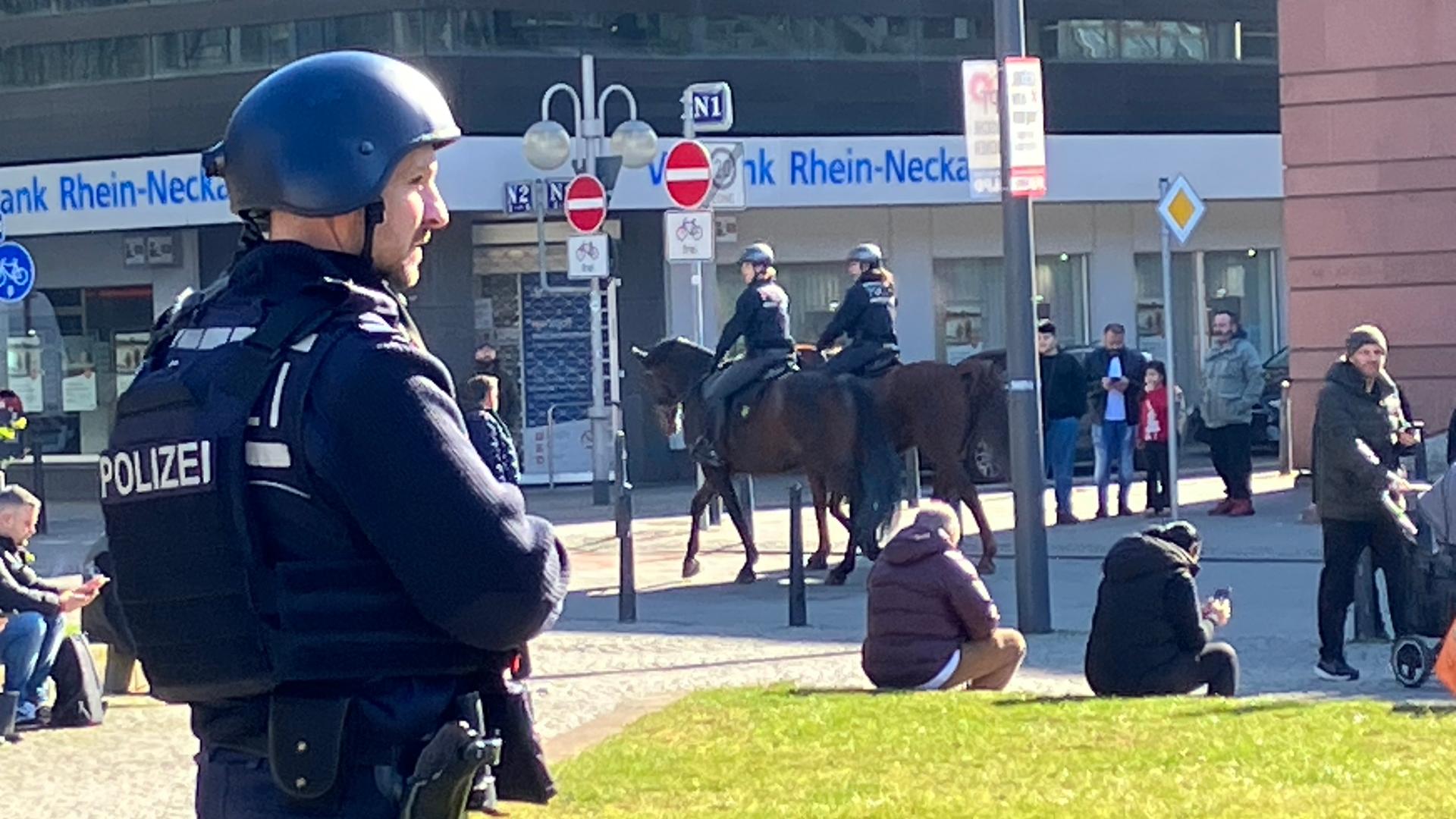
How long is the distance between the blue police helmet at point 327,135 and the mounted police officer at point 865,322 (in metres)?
15.1

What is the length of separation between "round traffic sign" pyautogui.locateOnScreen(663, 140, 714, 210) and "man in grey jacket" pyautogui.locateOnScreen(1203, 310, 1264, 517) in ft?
16.7

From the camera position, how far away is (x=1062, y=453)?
76.7 feet

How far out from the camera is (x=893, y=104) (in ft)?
106

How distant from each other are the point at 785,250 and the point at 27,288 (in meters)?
12.5

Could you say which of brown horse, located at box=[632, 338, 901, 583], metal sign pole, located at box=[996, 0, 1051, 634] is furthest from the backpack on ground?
brown horse, located at box=[632, 338, 901, 583]

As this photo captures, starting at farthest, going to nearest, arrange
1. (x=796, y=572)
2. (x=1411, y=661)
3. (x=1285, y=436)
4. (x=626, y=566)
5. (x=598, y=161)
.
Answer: (x=1285, y=436)
(x=598, y=161)
(x=626, y=566)
(x=796, y=572)
(x=1411, y=661)

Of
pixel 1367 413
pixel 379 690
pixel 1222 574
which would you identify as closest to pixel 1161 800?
pixel 379 690

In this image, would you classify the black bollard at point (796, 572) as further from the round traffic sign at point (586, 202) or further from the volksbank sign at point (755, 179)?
the volksbank sign at point (755, 179)

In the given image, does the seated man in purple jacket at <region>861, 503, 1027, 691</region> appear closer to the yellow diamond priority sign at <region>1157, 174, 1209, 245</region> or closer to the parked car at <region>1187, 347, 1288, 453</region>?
the yellow diamond priority sign at <region>1157, 174, 1209, 245</region>

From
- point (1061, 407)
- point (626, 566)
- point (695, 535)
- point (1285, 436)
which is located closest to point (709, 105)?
point (1061, 407)

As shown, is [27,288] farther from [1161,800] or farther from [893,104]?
[1161,800]

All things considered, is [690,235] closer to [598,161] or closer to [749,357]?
[598,161]

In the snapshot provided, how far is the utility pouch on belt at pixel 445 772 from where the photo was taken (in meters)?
3.34

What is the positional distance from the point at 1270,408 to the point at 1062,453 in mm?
8675
